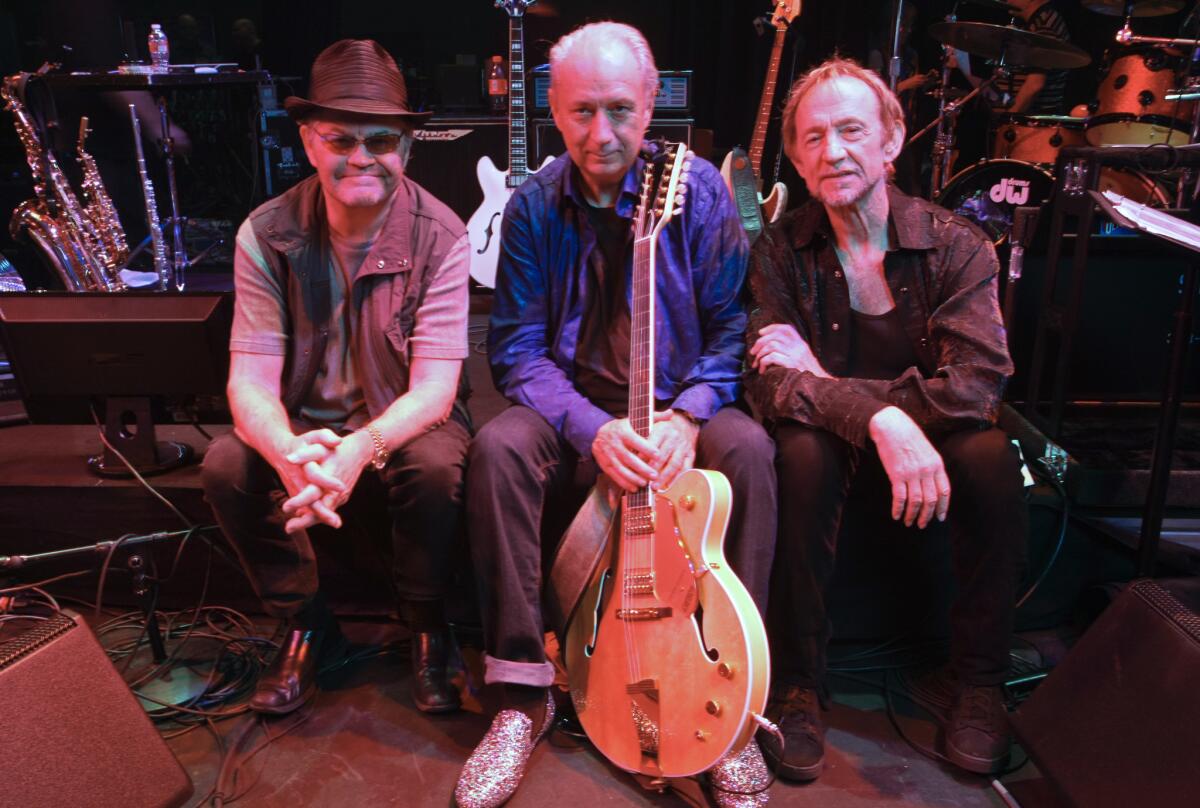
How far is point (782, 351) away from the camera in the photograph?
1.88 metres

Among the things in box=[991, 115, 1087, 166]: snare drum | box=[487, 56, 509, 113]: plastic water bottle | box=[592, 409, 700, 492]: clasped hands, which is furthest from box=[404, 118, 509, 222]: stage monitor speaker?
box=[592, 409, 700, 492]: clasped hands

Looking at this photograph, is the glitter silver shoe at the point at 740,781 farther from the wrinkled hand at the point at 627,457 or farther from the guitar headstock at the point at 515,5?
the guitar headstock at the point at 515,5

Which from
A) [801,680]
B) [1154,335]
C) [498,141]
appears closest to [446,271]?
[801,680]

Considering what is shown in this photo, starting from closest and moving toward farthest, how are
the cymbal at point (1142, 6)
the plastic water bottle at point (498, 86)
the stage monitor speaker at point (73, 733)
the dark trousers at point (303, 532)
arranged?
the stage monitor speaker at point (73, 733) → the dark trousers at point (303, 532) → the cymbal at point (1142, 6) → the plastic water bottle at point (498, 86)

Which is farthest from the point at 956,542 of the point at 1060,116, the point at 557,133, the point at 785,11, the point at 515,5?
the point at 1060,116

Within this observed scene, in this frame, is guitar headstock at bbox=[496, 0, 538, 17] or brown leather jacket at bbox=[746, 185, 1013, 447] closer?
brown leather jacket at bbox=[746, 185, 1013, 447]

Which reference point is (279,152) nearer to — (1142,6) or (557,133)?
(557,133)

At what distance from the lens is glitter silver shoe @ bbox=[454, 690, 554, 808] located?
64.6 inches

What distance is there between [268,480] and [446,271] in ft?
2.04

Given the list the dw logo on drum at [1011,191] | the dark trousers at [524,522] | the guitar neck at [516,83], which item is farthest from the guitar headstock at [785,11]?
the dark trousers at [524,522]

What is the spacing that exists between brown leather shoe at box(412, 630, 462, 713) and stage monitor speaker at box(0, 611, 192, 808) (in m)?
0.61

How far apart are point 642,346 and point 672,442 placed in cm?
21

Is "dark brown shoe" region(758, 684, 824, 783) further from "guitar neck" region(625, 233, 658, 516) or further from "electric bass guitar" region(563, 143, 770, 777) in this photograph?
"guitar neck" region(625, 233, 658, 516)

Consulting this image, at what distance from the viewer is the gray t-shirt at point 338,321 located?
192 cm
